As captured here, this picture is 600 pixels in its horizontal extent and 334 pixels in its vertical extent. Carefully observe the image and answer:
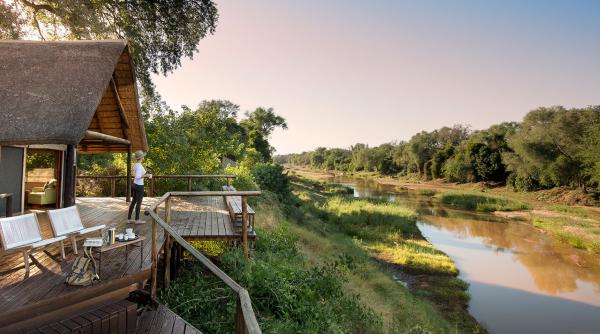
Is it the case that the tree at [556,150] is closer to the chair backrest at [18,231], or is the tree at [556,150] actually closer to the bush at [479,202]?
the bush at [479,202]

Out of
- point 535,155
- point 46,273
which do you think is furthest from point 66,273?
point 535,155

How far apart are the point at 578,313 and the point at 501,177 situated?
38903mm

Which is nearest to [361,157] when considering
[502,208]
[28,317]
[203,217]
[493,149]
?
[493,149]

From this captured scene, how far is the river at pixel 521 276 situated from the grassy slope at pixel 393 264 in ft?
3.60

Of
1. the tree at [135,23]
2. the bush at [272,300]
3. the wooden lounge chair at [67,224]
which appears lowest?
the bush at [272,300]

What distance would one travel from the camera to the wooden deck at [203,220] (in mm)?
7578

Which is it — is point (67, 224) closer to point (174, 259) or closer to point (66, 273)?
point (66, 273)

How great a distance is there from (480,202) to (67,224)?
38634 millimetres

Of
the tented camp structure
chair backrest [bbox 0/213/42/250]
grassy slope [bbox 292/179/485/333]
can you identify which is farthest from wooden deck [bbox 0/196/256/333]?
grassy slope [bbox 292/179/485/333]

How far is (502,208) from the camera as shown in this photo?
34.4 m

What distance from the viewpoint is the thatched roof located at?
6.41 metres

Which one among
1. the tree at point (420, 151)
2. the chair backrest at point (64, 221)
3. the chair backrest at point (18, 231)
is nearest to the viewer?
the chair backrest at point (18, 231)

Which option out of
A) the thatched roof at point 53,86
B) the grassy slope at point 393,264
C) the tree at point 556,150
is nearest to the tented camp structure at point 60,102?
the thatched roof at point 53,86

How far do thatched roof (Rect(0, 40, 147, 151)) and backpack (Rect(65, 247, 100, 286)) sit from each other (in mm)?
2397
